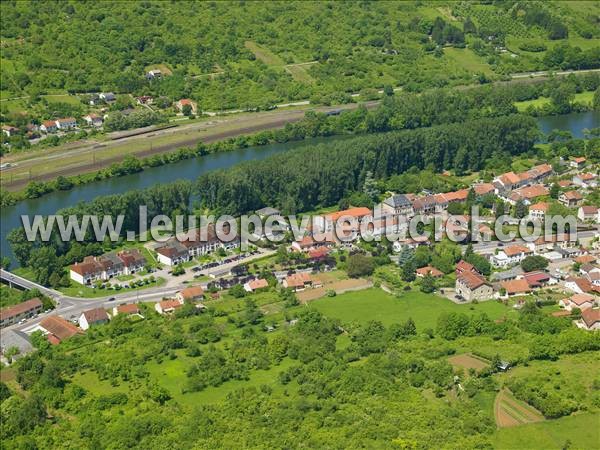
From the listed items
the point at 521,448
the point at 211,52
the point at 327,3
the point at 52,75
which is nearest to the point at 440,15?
the point at 327,3

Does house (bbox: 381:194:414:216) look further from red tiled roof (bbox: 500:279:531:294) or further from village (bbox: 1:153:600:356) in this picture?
red tiled roof (bbox: 500:279:531:294)

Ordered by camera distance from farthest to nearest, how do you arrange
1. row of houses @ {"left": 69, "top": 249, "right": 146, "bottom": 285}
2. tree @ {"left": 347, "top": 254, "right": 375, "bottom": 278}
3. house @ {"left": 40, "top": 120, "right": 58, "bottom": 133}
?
house @ {"left": 40, "top": 120, "right": 58, "bottom": 133} < row of houses @ {"left": 69, "top": 249, "right": 146, "bottom": 285} < tree @ {"left": 347, "top": 254, "right": 375, "bottom": 278}

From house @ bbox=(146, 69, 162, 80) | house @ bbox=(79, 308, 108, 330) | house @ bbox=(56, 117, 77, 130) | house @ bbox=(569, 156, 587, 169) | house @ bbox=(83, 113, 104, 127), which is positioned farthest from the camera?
house @ bbox=(146, 69, 162, 80)

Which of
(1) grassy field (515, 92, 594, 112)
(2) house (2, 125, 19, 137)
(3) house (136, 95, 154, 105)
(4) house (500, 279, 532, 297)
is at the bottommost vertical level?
(1) grassy field (515, 92, 594, 112)

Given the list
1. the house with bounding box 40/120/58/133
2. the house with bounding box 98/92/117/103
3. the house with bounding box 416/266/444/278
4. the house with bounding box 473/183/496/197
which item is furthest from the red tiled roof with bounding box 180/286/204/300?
the house with bounding box 98/92/117/103

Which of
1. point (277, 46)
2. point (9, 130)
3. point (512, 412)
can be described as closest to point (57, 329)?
point (512, 412)

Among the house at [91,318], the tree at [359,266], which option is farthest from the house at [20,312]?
the tree at [359,266]

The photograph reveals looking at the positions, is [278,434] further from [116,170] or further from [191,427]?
[116,170]
